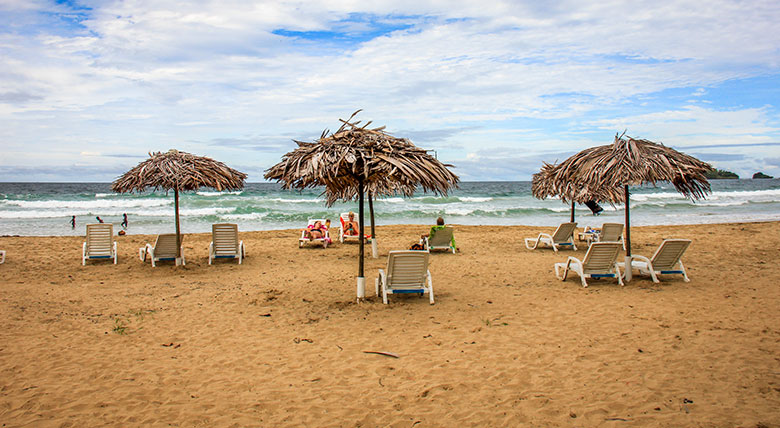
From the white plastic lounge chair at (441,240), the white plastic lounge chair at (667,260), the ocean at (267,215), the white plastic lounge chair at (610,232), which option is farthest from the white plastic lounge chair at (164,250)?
the ocean at (267,215)

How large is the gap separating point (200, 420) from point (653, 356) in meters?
3.92

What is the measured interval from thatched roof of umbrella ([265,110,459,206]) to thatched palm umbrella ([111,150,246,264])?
9.38ft

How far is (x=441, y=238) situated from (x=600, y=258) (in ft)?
14.5

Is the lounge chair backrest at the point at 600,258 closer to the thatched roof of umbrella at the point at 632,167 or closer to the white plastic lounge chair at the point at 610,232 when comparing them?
the thatched roof of umbrella at the point at 632,167

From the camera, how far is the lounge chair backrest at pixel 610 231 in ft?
37.8

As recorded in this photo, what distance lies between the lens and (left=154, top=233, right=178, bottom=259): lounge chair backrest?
9367 mm

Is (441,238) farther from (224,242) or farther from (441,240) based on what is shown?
(224,242)

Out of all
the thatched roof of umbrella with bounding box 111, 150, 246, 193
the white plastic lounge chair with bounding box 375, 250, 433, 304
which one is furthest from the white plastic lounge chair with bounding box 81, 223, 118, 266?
the white plastic lounge chair with bounding box 375, 250, 433, 304

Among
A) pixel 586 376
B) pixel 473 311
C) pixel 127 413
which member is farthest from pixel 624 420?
pixel 127 413

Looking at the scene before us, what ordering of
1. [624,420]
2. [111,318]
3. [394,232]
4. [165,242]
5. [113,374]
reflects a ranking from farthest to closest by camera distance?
[394,232]
[165,242]
[111,318]
[113,374]
[624,420]

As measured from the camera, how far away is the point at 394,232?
17500 millimetres

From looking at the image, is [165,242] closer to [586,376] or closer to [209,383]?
[209,383]

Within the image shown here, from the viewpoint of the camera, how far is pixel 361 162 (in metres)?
5.90

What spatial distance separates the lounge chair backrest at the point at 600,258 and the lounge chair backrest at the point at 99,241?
9267 mm
